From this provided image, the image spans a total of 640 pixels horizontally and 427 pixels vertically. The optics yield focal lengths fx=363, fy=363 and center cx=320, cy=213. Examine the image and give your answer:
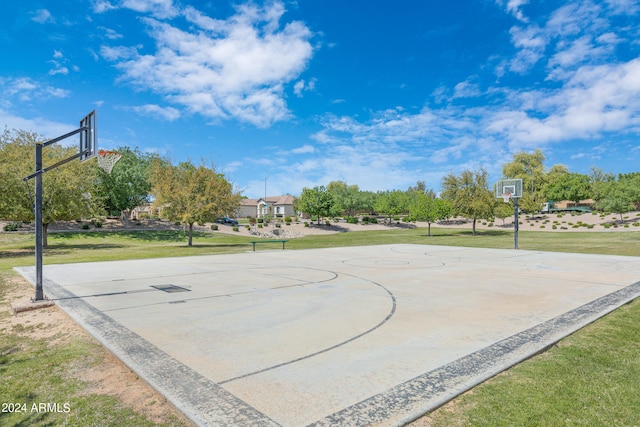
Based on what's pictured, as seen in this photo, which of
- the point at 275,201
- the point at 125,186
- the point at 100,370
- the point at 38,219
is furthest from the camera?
the point at 275,201

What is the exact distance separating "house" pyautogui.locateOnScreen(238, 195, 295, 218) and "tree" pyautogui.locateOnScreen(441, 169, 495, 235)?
5915cm

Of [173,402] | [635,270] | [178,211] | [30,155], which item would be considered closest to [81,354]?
[173,402]

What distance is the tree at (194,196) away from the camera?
27.5 m

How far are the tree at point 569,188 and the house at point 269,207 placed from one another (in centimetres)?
5931

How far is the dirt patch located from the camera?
3727 mm

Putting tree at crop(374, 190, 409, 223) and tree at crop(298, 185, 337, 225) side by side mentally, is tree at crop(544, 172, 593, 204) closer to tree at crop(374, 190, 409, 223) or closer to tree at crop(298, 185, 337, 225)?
tree at crop(374, 190, 409, 223)

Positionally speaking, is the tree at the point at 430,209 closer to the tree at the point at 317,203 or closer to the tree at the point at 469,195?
the tree at the point at 469,195

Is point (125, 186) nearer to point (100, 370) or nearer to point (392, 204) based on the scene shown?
point (392, 204)

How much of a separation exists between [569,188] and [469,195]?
45.6m

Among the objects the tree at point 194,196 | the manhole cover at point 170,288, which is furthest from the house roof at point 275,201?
the manhole cover at point 170,288

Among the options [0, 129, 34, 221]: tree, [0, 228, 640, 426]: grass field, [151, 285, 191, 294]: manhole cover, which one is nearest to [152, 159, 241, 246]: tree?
[0, 129, 34, 221]: tree

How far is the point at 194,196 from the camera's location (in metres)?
28.0

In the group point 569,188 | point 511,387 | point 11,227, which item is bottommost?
point 511,387

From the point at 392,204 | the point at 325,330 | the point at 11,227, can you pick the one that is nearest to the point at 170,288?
the point at 325,330
